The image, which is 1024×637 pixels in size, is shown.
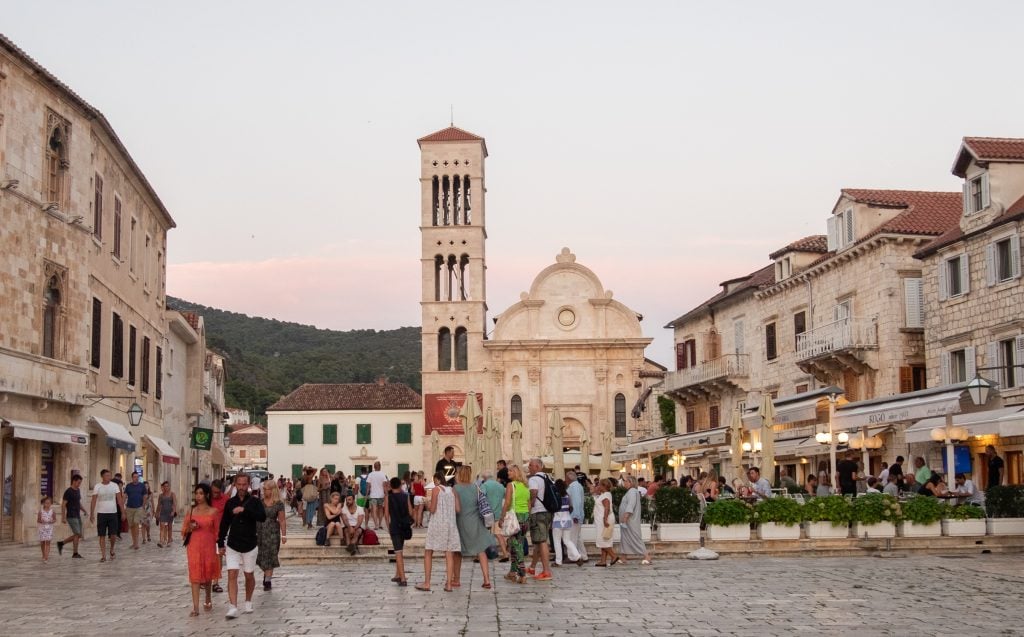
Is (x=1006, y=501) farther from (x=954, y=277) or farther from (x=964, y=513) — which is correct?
(x=954, y=277)

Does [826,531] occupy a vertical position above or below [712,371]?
below

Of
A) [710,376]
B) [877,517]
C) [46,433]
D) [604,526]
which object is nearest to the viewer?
[604,526]

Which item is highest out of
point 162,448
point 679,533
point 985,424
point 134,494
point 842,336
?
point 842,336

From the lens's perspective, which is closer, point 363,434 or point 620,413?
point 620,413

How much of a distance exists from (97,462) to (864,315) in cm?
Answer: 1926

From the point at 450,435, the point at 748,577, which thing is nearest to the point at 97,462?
the point at 748,577

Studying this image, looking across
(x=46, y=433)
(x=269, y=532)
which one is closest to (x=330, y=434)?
(x=46, y=433)

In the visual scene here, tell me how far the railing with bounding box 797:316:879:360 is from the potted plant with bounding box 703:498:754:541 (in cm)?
1339

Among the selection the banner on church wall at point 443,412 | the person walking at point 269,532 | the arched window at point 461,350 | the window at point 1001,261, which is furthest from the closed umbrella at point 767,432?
the arched window at point 461,350

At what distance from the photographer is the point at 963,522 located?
67.6 feet

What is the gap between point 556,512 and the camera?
19.3 meters

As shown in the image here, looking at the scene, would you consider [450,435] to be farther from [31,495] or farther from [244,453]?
[244,453]

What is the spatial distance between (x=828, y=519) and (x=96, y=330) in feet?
54.8

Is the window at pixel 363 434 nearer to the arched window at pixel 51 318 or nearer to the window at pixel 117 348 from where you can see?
the window at pixel 117 348
